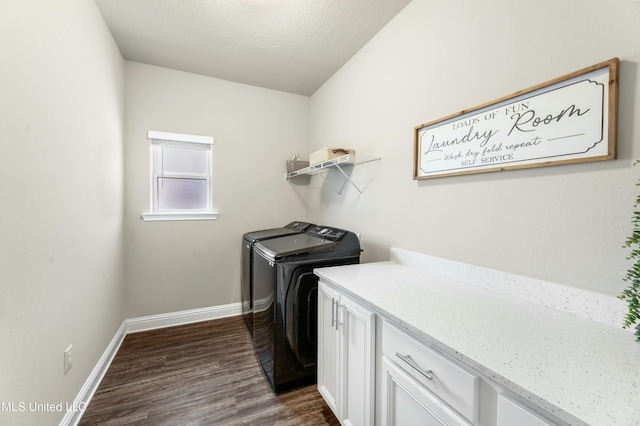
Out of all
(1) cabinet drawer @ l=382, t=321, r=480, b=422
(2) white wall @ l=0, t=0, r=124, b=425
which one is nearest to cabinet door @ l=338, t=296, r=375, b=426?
(1) cabinet drawer @ l=382, t=321, r=480, b=422

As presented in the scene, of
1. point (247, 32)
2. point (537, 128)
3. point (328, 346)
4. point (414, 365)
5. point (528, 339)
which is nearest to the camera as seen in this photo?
point (528, 339)

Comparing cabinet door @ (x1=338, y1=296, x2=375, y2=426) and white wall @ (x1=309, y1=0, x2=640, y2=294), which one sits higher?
white wall @ (x1=309, y1=0, x2=640, y2=294)

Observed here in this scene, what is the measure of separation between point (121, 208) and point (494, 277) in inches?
115

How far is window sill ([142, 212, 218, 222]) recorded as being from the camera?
101 inches

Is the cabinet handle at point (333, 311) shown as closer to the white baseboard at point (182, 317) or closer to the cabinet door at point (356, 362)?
the cabinet door at point (356, 362)

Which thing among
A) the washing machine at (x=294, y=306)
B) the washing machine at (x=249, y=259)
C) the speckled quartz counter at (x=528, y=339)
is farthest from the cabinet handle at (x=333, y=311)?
the washing machine at (x=249, y=259)

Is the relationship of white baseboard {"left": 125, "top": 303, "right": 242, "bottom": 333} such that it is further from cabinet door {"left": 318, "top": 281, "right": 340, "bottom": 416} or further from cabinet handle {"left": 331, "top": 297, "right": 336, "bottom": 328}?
cabinet handle {"left": 331, "top": 297, "right": 336, "bottom": 328}

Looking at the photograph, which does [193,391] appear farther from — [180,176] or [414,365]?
[180,176]

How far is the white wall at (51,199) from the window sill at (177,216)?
0.56 metres

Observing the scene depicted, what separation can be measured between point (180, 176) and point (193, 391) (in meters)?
1.97

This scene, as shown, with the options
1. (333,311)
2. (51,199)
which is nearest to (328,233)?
(333,311)

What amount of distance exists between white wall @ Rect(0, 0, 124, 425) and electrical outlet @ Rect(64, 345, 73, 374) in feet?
0.15

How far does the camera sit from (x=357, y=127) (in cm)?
228

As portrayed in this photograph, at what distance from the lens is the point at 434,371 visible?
2.79 feet
